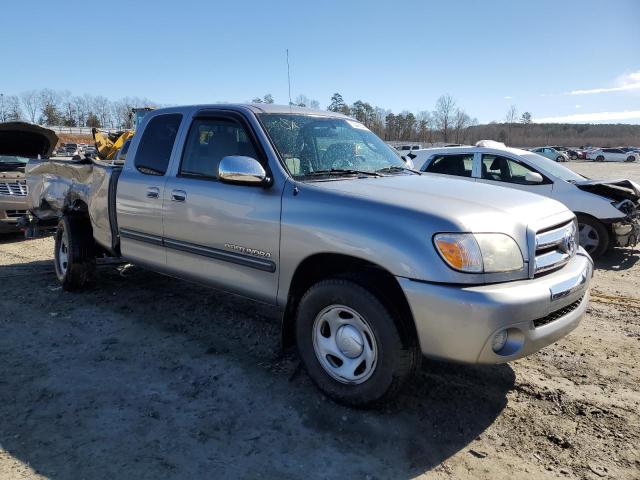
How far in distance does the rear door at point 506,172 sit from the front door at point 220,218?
5.25 meters

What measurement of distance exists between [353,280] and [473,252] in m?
0.76

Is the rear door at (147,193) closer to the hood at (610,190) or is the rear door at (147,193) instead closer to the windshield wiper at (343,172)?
the windshield wiper at (343,172)

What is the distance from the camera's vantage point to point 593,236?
7.60 metres

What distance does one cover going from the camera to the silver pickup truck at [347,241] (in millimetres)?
2742

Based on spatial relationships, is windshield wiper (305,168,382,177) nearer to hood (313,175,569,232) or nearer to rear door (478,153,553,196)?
hood (313,175,569,232)

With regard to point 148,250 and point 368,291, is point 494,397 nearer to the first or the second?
point 368,291

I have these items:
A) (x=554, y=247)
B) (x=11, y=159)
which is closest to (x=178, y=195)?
(x=554, y=247)

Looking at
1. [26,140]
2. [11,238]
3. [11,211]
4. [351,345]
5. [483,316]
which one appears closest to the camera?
[483,316]

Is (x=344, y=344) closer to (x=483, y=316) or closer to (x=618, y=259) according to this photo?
(x=483, y=316)

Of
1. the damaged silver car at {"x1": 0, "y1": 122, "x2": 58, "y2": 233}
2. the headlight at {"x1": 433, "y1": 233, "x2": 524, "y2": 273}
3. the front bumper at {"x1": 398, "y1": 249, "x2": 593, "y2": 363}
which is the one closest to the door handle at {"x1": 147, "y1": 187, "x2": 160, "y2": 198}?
the front bumper at {"x1": 398, "y1": 249, "x2": 593, "y2": 363}

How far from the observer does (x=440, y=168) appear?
8.71 m

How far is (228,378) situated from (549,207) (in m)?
2.59

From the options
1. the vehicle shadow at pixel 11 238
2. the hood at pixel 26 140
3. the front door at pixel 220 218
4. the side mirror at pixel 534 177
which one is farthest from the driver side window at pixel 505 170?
the vehicle shadow at pixel 11 238

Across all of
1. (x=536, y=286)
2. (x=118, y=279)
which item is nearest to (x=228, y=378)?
(x=536, y=286)
